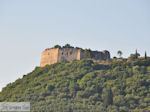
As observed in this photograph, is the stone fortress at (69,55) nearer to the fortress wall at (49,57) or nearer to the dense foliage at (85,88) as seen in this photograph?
the fortress wall at (49,57)

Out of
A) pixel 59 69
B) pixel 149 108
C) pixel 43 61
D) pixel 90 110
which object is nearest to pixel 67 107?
pixel 90 110

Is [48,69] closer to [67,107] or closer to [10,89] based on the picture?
[10,89]

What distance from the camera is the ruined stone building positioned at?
111 metres

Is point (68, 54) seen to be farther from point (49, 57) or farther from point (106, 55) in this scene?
point (106, 55)

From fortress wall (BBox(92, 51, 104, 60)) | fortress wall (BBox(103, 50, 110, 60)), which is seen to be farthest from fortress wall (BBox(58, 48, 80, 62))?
fortress wall (BBox(103, 50, 110, 60))

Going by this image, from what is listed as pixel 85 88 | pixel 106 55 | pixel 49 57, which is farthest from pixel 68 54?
pixel 85 88

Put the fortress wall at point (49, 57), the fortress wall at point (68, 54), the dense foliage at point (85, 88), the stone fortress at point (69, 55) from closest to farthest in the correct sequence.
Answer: the dense foliage at point (85, 88)
the stone fortress at point (69, 55)
the fortress wall at point (68, 54)
the fortress wall at point (49, 57)

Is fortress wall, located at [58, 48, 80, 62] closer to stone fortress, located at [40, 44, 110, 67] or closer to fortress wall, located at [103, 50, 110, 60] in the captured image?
stone fortress, located at [40, 44, 110, 67]

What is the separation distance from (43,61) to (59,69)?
7.60 meters

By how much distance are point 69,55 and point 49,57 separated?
10.4ft

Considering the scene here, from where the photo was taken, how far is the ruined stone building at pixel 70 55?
11112 centimetres

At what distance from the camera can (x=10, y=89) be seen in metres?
107

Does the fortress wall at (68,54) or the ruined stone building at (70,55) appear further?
the fortress wall at (68,54)

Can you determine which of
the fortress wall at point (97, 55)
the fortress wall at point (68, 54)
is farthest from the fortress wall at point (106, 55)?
the fortress wall at point (68, 54)
